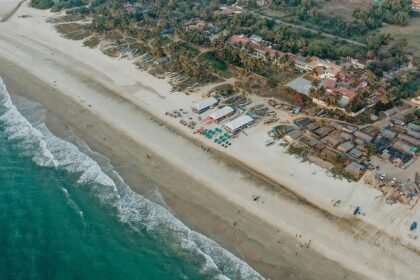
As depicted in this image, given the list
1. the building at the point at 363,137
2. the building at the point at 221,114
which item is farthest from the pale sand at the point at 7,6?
the building at the point at 363,137

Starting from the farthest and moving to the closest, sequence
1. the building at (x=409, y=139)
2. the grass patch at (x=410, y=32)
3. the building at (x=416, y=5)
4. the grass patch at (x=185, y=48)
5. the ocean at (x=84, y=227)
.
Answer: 1. the building at (x=416, y=5)
2. the grass patch at (x=410, y=32)
3. the grass patch at (x=185, y=48)
4. the building at (x=409, y=139)
5. the ocean at (x=84, y=227)

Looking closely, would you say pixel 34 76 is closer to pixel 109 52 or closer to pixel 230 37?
pixel 109 52

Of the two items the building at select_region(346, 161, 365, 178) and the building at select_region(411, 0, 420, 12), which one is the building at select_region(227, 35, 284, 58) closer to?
the building at select_region(346, 161, 365, 178)

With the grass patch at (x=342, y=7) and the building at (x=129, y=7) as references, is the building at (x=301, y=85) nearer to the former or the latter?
the grass patch at (x=342, y=7)

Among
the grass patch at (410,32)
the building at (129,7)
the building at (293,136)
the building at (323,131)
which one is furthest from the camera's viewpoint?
the building at (129,7)

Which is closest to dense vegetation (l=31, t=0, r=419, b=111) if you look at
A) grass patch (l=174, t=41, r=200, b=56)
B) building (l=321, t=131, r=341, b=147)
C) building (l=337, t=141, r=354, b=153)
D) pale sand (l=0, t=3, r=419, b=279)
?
grass patch (l=174, t=41, r=200, b=56)

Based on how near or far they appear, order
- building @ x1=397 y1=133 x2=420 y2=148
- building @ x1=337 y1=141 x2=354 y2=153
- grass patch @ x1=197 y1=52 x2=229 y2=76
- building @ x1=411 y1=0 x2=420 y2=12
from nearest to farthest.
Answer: building @ x1=337 y1=141 x2=354 y2=153
building @ x1=397 y1=133 x2=420 y2=148
grass patch @ x1=197 y1=52 x2=229 y2=76
building @ x1=411 y1=0 x2=420 y2=12

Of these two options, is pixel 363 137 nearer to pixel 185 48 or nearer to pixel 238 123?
pixel 238 123
